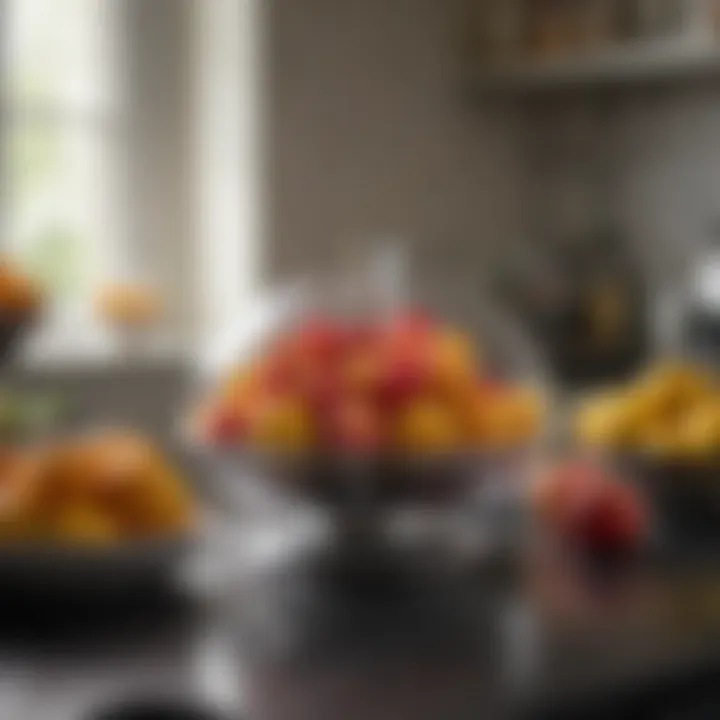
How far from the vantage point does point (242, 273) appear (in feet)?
7.93

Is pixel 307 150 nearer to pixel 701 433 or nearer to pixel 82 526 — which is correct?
pixel 701 433

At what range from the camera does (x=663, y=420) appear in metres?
1.07

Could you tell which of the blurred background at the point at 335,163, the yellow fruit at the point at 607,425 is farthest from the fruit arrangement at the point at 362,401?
the blurred background at the point at 335,163

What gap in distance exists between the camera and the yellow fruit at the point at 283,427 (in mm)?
889

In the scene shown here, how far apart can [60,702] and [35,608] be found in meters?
0.17

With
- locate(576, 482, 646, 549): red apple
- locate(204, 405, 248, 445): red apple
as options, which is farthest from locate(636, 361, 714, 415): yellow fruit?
locate(204, 405, 248, 445): red apple

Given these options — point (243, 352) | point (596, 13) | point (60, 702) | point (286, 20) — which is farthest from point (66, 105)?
point (60, 702)

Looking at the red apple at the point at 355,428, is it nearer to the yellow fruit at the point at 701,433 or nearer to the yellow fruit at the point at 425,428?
the yellow fruit at the point at 425,428

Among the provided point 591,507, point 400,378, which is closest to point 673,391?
point 591,507

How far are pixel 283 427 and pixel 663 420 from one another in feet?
1.07

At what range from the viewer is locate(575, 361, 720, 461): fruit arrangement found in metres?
1.01

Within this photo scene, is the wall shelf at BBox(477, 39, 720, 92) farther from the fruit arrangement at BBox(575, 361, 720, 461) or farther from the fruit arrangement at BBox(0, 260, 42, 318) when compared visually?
the fruit arrangement at BBox(0, 260, 42, 318)

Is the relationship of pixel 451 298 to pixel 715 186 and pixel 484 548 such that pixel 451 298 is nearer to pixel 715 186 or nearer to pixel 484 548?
pixel 484 548

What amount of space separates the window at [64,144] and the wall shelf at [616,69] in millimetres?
677
